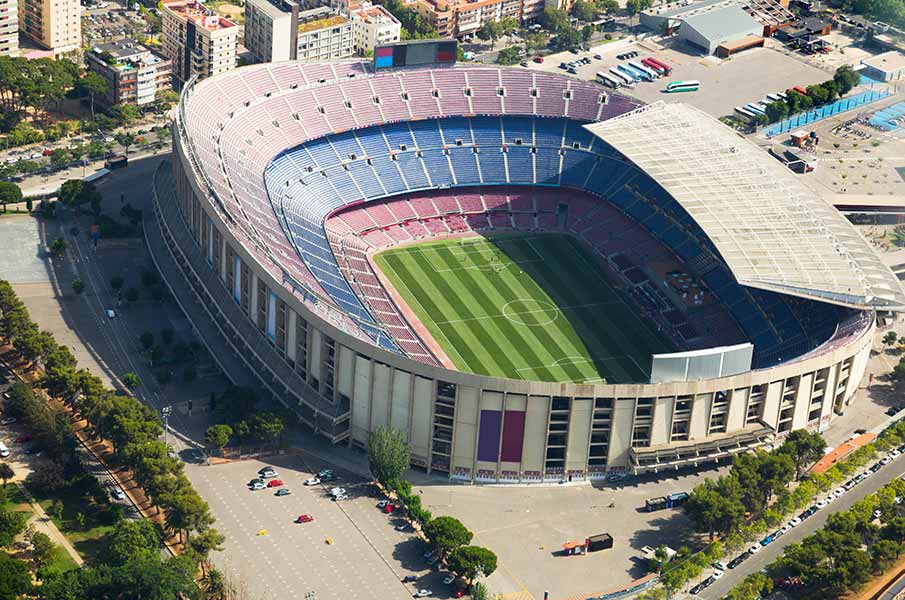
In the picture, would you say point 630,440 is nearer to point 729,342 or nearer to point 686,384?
point 686,384

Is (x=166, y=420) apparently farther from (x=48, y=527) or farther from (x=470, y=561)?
(x=470, y=561)

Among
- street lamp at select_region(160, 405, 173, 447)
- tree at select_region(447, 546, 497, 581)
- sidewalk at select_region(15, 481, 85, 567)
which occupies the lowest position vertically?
sidewalk at select_region(15, 481, 85, 567)

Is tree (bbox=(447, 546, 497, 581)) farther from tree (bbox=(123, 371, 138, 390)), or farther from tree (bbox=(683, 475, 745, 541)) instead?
tree (bbox=(123, 371, 138, 390))

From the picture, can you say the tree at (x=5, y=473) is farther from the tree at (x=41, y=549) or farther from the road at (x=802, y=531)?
the road at (x=802, y=531)

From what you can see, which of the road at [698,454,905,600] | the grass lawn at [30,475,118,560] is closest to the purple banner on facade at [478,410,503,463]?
the road at [698,454,905,600]

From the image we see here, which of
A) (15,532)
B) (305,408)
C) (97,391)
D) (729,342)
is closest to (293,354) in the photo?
(305,408)

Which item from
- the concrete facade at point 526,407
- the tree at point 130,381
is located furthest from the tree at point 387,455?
the tree at point 130,381

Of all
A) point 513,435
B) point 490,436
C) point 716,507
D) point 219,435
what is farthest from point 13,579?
point 716,507
